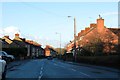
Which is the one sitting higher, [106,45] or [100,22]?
[100,22]

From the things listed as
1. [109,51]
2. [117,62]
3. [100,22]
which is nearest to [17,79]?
[117,62]

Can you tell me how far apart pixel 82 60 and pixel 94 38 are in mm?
4746

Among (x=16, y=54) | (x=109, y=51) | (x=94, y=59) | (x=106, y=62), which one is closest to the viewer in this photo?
(x=106, y=62)

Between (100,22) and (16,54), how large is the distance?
24004 mm

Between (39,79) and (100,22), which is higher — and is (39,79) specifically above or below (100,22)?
below

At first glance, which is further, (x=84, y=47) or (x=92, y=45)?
(x=84, y=47)

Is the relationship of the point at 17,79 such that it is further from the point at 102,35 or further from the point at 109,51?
the point at 102,35

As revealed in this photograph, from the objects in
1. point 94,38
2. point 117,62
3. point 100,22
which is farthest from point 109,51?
point 100,22

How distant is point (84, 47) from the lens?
231 ft

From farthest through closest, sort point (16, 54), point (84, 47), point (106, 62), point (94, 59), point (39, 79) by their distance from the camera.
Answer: point (16, 54) → point (84, 47) → point (94, 59) → point (106, 62) → point (39, 79)

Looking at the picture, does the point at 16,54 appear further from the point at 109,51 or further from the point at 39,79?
the point at 39,79

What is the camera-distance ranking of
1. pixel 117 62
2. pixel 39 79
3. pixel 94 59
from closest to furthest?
pixel 39 79 < pixel 117 62 < pixel 94 59

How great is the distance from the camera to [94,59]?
180ft

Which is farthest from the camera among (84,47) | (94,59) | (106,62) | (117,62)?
(84,47)
